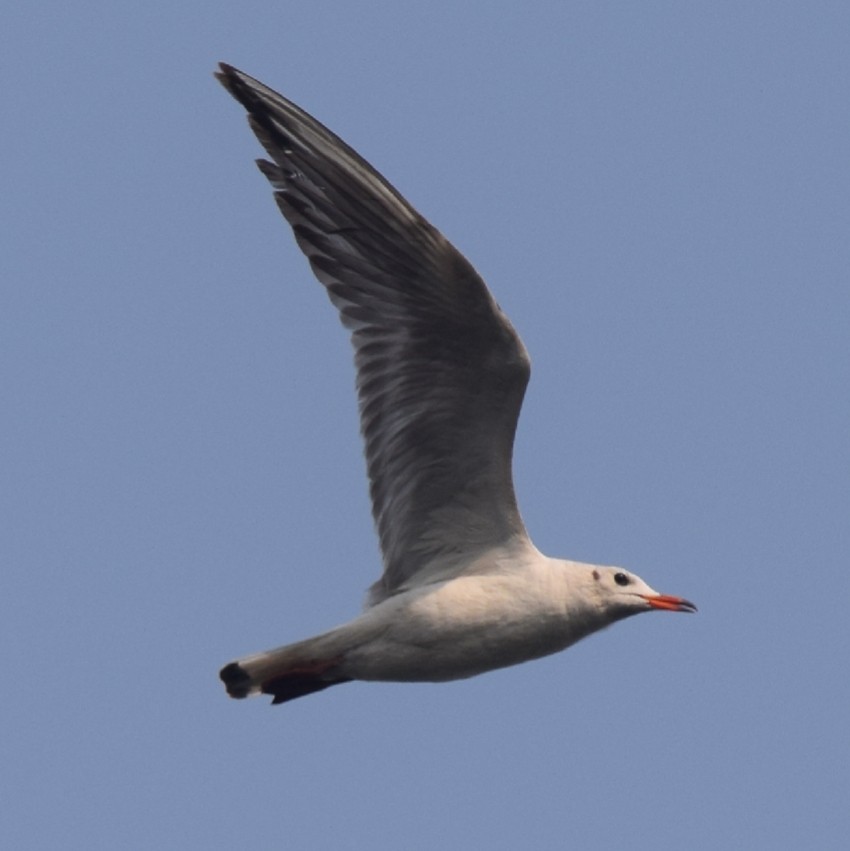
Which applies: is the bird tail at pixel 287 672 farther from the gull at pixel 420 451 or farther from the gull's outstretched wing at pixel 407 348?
the gull's outstretched wing at pixel 407 348

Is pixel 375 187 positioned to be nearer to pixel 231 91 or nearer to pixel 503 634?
pixel 231 91

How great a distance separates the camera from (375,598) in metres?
22.5

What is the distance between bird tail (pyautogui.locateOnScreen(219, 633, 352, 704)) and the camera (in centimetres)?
2214

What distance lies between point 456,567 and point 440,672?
650 mm

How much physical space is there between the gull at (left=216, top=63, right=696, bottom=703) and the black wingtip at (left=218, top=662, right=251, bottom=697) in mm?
11

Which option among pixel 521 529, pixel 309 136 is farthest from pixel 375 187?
pixel 521 529

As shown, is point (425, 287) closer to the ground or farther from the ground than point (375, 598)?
farther from the ground

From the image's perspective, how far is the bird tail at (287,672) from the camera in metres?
22.1

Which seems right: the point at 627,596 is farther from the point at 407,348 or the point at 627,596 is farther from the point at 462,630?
the point at 407,348

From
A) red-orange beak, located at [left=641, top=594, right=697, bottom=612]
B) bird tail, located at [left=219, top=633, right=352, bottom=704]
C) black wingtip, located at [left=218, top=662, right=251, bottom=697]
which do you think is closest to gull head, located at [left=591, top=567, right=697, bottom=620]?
red-orange beak, located at [left=641, top=594, right=697, bottom=612]

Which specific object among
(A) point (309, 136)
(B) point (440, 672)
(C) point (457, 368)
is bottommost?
(B) point (440, 672)

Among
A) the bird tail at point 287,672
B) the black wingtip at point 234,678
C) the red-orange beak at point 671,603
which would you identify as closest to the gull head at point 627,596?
the red-orange beak at point 671,603

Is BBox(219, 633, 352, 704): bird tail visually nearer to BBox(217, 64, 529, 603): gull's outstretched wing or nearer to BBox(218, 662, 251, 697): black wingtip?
BBox(218, 662, 251, 697): black wingtip

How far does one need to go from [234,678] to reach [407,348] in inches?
84.5
